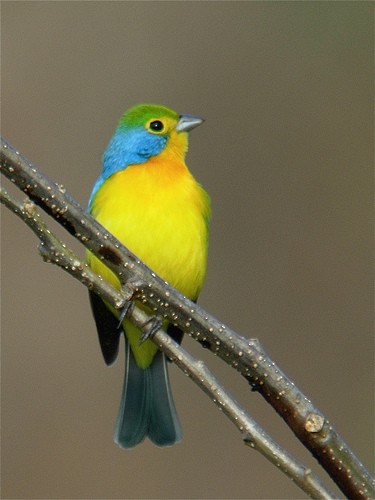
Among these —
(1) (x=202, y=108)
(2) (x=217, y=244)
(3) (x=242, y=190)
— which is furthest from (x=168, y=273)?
(1) (x=202, y=108)

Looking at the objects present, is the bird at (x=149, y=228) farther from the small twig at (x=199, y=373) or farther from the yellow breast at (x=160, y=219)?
the small twig at (x=199, y=373)

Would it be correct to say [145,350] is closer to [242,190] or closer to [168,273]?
[168,273]

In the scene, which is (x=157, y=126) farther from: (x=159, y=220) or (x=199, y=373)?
(x=199, y=373)

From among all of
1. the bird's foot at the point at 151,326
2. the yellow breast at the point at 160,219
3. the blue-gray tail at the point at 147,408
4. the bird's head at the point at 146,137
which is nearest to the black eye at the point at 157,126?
the bird's head at the point at 146,137

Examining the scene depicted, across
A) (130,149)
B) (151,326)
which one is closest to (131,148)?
(130,149)

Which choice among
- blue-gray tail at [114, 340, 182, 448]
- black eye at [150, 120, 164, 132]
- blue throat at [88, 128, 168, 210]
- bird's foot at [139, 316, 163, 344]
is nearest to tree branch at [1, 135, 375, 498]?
bird's foot at [139, 316, 163, 344]

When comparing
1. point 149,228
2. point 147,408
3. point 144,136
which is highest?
point 144,136

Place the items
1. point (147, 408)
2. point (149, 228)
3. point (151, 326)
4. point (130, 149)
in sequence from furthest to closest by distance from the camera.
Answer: point (130, 149) < point (147, 408) < point (149, 228) < point (151, 326)
